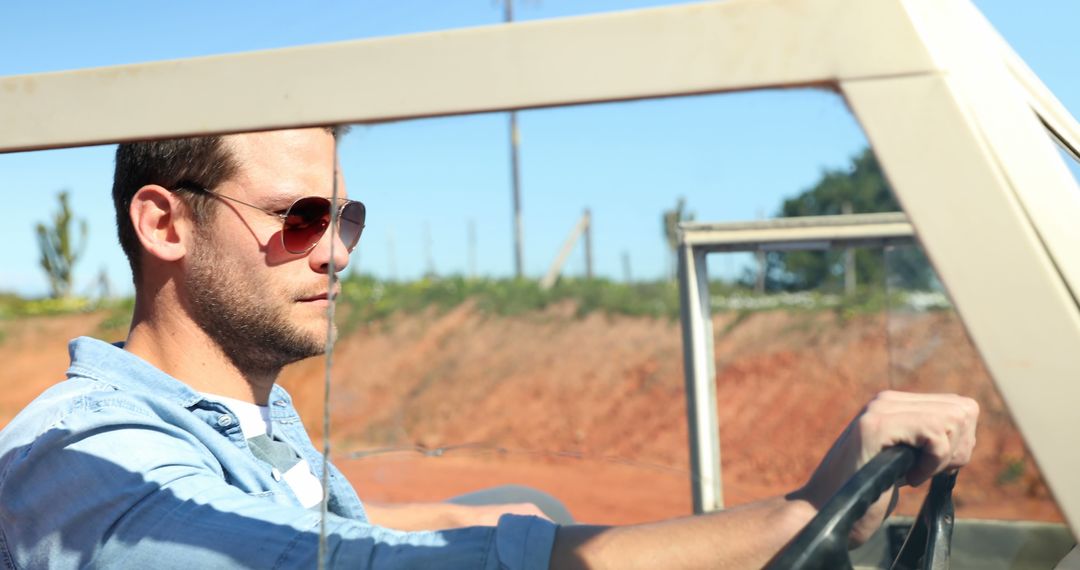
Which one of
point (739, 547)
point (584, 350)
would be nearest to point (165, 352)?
point (739, 547)

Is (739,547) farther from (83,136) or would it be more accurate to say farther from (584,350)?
(584,350)

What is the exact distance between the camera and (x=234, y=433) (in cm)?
146

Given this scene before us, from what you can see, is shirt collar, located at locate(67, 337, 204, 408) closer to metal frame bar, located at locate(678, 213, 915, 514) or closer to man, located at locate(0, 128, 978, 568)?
man, located at locate(0, 128, 978, 568)

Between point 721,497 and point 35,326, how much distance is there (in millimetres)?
17762

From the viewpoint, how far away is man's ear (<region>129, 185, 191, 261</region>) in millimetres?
1474

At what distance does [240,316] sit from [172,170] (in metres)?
0.26

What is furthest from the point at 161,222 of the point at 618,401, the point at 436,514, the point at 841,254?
the point at 618,401

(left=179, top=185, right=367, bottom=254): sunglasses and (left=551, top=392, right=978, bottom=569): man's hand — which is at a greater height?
(left=179, top=185, right=367, bottom=254): sunglasses

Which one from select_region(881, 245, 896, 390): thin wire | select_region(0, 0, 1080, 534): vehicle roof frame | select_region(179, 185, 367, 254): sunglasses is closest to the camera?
select_region(0, 0, 1080, 534): vehicle roof frame

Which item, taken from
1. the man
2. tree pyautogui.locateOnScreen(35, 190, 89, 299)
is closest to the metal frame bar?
the man

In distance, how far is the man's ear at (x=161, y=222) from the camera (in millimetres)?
1474

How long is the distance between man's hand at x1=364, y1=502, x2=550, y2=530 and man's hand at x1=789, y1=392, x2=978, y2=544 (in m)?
1.05

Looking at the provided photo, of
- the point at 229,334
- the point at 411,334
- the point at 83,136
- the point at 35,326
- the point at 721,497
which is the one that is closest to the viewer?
the point at 83,136

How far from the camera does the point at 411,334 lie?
606 centimetres
